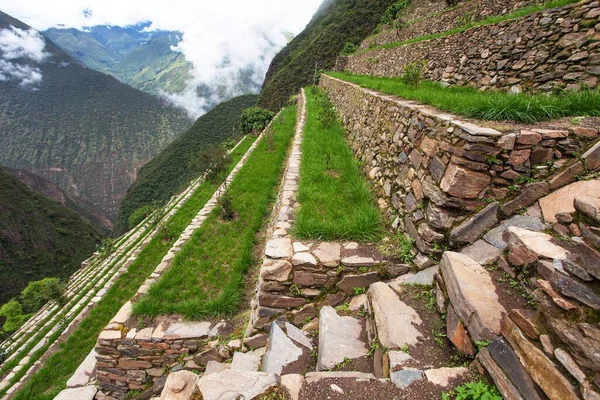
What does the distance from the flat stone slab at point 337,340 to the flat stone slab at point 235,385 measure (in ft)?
2.05

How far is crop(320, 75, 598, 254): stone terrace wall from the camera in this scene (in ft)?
9.77

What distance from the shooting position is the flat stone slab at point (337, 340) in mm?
2586

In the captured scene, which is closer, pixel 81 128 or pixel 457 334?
pixel 457 334

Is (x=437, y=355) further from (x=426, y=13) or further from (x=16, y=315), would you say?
(x=16, y=315)

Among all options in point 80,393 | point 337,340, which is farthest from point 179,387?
point 80,393

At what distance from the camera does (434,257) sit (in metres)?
3.38

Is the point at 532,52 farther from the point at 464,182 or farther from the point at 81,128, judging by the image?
the point at 81,128

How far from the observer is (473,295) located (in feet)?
7.52

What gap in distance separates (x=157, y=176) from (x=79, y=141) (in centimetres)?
8861

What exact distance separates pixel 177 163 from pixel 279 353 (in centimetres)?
6874

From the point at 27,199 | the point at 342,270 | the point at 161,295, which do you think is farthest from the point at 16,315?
the point at 27,199

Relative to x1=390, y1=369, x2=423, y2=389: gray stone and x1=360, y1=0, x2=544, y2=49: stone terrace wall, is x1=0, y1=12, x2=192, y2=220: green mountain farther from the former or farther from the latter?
x1=390, y1=369, x2=423, y2=389: gray stone

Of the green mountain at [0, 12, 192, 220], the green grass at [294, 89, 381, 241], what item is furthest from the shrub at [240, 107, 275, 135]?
the green mountain at [0, 12, 192, 220]

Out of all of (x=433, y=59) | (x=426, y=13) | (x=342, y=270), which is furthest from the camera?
(x=426, y=13)
